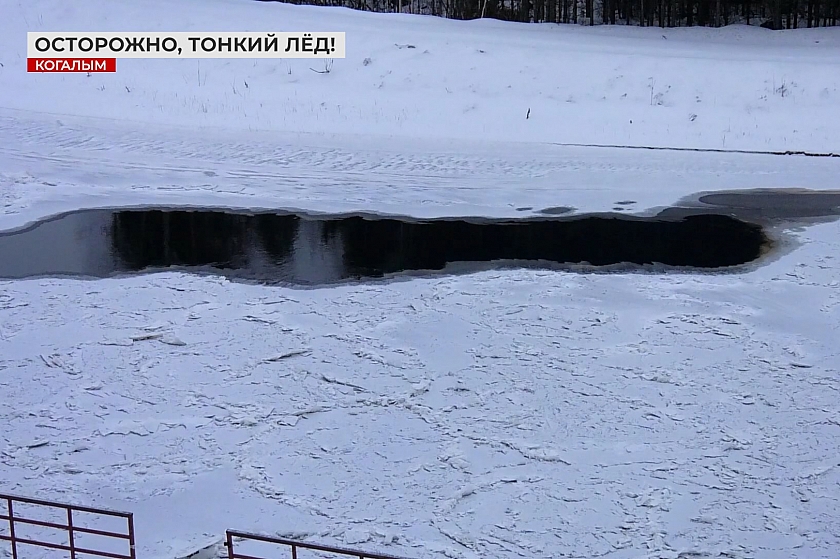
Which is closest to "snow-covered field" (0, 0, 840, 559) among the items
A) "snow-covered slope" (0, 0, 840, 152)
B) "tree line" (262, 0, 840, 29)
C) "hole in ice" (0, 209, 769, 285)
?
"hole in ice" (0, 209, 769, 285)

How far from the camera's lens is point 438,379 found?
7.82 meters

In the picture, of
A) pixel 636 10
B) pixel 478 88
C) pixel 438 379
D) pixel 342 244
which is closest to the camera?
pixel 438 379

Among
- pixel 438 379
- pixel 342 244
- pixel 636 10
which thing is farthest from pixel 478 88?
pixel 636 10

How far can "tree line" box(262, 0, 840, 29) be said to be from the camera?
32406mm

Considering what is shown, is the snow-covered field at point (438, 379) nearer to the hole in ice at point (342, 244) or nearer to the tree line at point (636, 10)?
the hole in ice at point (342, 244)

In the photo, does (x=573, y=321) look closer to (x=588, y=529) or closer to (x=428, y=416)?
(x=428, y=416)

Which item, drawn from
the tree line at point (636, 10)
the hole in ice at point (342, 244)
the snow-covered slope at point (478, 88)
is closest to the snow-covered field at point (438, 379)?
the hole in ice at point (342, 244)

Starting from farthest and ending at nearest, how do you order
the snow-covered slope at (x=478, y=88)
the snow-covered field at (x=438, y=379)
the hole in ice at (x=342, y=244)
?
the snow-covered slope at (x=478, y=88)
the hole in ice at (x=342, y=244)
the snow-covered field at (x=438, y=379)

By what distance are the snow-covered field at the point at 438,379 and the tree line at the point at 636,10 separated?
16.4m

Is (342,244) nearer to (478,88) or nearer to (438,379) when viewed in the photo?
(438,379)

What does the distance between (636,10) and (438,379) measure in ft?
103

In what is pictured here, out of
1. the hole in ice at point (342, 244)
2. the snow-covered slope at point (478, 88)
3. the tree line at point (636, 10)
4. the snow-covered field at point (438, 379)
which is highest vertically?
the tree line at point (636, 10)

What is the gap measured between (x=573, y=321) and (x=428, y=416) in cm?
242

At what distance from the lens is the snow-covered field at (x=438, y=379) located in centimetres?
592
